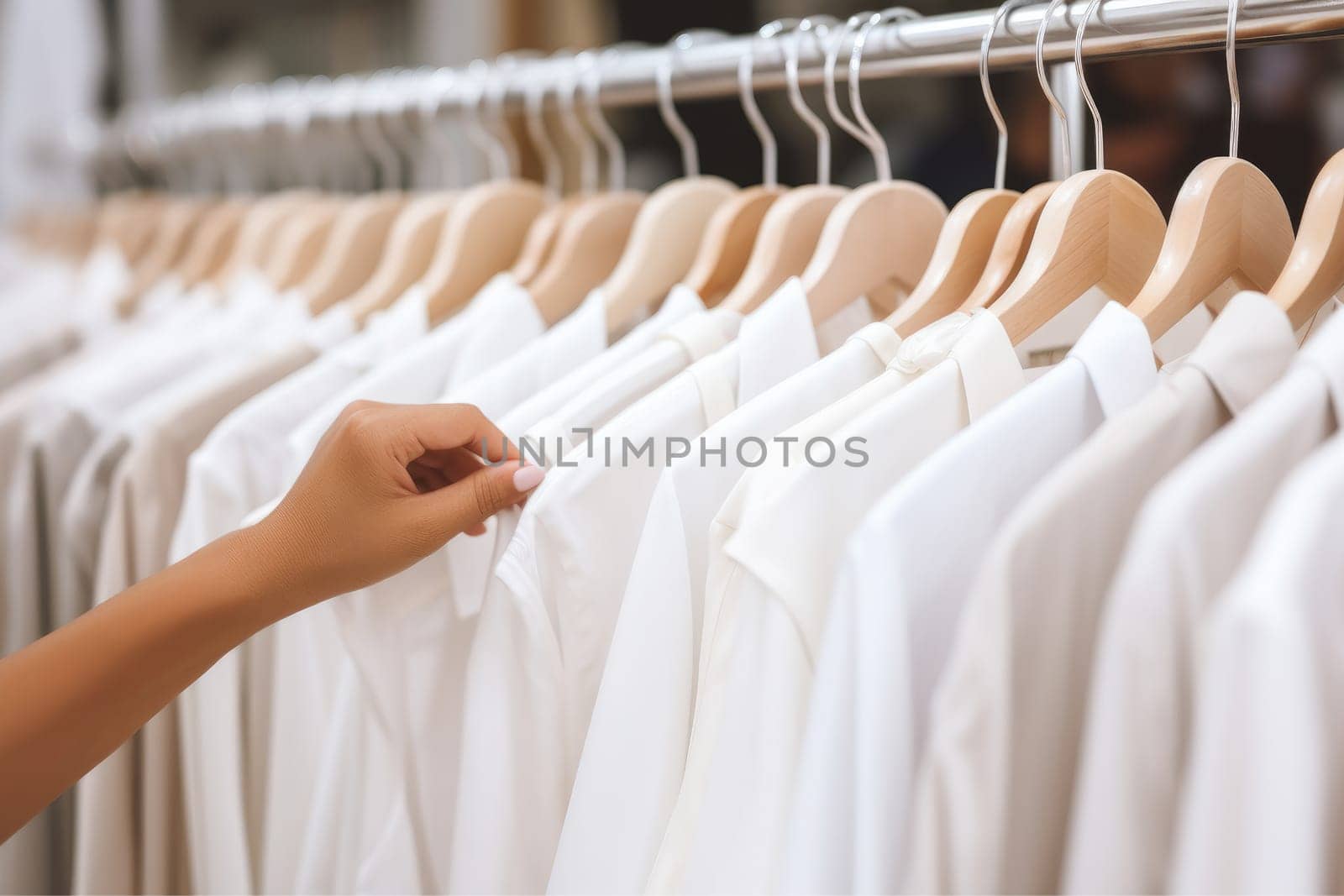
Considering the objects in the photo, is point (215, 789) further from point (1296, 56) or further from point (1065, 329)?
point (1296, 56)

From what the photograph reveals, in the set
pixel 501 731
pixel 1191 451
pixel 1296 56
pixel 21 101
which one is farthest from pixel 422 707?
pixel 1296 56

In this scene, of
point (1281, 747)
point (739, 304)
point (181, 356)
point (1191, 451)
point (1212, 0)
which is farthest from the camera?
point (181, 356)

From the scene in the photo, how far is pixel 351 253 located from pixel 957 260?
652mm

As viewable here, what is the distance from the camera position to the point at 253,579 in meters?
0.65

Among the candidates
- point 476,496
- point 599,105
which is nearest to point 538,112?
point 599,105

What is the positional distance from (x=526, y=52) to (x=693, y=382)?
1886 mm

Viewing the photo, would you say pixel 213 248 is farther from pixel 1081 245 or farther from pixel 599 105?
pixel 1081 245

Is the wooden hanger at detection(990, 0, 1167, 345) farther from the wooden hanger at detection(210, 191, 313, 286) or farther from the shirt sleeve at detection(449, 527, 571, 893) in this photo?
the wooden hanger at detection(210, 191, 313, 286)

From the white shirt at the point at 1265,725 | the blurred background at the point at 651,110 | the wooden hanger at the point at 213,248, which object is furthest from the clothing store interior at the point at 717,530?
the blurred background at the point at 651,110

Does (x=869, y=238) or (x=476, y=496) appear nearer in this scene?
(x=476, y=496)

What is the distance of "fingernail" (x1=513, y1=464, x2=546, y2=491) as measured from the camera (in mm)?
651

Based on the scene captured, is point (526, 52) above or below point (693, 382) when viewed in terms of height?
above

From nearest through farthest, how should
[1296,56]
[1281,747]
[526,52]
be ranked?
[1281,747], [1296,56], [526,52]

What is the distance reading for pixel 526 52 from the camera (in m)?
2.36
